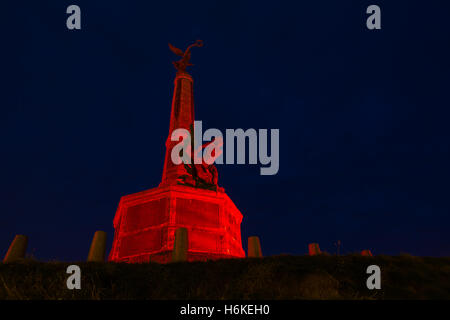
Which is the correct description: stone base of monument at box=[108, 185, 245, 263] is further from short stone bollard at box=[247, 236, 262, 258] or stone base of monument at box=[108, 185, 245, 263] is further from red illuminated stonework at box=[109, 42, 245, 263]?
short stone bollard at box=[247, 236, 262, 258]

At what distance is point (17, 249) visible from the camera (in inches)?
389

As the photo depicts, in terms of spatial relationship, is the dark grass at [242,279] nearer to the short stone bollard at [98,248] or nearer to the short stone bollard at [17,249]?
the short stone bollard at [98,248]

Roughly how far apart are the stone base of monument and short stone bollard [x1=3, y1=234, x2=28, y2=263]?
291 inches

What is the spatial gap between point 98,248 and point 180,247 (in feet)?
8.34

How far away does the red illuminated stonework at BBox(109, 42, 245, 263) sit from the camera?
1731 centimetres

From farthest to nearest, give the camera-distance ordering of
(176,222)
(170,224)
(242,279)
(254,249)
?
1. (176,222)
2. (170,224)
3. (254,249)
4. (242,279)

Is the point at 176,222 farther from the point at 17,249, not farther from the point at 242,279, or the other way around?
the point at 242,279

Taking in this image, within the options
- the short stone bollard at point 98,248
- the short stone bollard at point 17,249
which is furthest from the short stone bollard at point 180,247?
the short stone bollard at point 17,249

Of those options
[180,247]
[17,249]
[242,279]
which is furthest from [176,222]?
[242,279]

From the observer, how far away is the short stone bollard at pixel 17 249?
31.4 ft

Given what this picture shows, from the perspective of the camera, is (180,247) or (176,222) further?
(176,222)

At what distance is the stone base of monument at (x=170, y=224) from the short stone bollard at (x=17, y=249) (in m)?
7.39

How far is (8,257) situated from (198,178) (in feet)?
42.4
